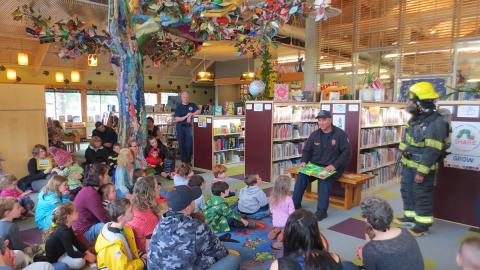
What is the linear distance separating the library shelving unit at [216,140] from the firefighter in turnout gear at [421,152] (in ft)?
15.1

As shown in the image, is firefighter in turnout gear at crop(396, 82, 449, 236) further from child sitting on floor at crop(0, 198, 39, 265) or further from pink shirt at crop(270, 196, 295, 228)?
child sitting on floor at crop(0, 198, 39, 265)

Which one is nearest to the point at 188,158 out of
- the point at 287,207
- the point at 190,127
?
the point at 190,127

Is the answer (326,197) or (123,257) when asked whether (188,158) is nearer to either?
(326,197)

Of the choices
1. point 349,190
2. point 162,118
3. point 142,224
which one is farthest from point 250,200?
point 162,118

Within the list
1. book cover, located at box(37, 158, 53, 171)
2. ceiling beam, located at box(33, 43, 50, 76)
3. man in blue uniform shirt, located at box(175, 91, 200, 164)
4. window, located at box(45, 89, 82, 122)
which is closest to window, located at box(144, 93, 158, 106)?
window, located at box(45, 89, 82, 122)

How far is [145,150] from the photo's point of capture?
7168mm

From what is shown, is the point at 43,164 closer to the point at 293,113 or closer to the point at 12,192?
the point at 12,192

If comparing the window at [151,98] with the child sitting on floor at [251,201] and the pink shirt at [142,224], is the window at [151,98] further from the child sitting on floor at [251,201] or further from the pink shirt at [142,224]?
the pink shirt at [142,224]

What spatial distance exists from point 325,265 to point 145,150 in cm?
603

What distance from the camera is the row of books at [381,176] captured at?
246 inches

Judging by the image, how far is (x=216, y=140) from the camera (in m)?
8.16

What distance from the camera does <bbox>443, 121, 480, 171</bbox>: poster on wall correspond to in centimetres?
426

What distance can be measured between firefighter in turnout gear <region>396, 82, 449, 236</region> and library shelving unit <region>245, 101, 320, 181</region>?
9.34 ft

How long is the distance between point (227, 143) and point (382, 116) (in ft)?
11.8
